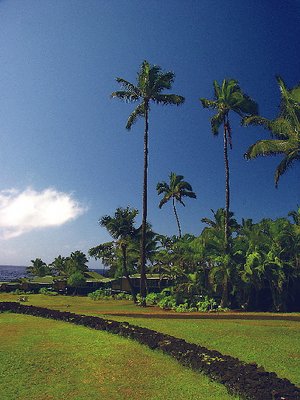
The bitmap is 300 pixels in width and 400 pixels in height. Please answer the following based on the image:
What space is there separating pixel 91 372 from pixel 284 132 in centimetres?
2014

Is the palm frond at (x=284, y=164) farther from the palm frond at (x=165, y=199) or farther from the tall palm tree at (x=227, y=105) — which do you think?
the palm frond at (x=165, y=199)

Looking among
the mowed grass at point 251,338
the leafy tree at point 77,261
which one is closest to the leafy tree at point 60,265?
the leafy tree at point 77,261

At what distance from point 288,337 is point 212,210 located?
24162 mm

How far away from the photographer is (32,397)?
35.9 ft

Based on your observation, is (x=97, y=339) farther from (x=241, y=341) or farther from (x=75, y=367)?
(x=241, y=341)

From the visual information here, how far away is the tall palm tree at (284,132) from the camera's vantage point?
25016 millimetres

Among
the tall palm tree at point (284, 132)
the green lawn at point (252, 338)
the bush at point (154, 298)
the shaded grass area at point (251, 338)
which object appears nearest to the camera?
the shaded grass area at point (251, 338)

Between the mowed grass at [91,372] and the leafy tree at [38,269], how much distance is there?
6930 cm

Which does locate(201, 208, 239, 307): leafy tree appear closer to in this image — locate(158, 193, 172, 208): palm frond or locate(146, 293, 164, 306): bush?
locate(146, 293, 164, 306): bush

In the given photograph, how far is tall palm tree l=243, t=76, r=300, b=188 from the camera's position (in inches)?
985

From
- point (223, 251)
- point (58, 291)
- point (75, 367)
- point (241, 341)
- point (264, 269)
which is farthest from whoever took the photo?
point (58, 291)

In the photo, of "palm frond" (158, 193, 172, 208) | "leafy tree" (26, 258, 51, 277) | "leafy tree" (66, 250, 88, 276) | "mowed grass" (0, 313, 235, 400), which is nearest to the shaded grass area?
"mowed grass" (0, 313, 235, 400)

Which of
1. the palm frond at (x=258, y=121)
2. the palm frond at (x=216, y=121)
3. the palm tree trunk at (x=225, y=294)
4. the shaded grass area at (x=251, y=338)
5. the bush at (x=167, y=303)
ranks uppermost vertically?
the palm frond at (x=216, y=121)

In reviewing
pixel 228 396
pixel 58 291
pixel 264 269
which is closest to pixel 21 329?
pixel 228 396
